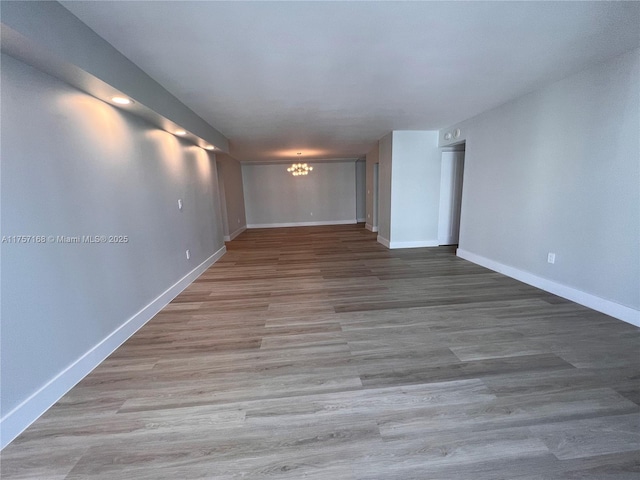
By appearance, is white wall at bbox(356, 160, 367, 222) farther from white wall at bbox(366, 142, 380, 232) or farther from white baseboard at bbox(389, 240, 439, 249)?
white baseboard at bbox(389, 240, 439, 249)

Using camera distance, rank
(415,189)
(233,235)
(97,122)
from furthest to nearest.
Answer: (233,235) < (415,189) < (97,122)

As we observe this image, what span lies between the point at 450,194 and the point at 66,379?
6.19m

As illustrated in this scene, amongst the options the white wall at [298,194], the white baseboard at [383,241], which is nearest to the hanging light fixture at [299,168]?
the white wall at [298,194]

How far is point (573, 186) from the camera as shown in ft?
8.65

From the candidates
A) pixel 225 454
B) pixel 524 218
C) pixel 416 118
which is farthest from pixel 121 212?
pixel 524 218

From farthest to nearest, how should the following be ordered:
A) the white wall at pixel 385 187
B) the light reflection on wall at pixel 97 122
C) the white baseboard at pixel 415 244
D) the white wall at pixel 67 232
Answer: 1. the white baseboard at pixel 415 244
2. the white wall at pixel 385 187
3. the light reflection on wall at pixel 97 122
4. the white wall at pixel 67 232

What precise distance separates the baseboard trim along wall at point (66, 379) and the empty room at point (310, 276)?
18mm

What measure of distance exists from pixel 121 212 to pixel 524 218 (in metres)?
4.64

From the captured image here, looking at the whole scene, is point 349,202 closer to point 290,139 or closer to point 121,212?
point 290,139

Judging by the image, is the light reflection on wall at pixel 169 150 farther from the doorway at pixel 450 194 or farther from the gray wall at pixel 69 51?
the doorway at pixel 450 194

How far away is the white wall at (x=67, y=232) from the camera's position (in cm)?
142

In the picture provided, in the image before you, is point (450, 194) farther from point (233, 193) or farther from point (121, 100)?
point (233, 193)

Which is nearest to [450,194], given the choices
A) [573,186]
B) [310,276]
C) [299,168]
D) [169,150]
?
[573,186]

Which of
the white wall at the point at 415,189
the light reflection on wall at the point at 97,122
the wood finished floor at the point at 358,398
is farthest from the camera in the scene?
the white wall at the point at 415,189
